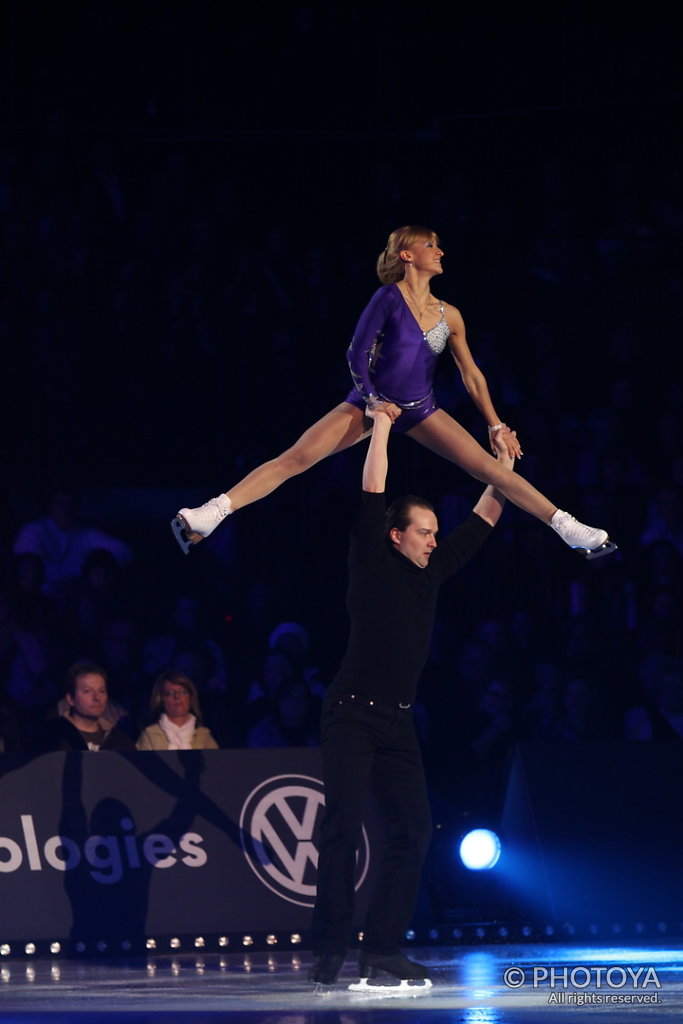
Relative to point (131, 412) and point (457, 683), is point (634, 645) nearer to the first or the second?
point (457, 683)

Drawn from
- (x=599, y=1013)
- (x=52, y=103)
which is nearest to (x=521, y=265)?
(x=52, y=103)

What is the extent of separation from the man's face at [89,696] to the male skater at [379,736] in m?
2.16

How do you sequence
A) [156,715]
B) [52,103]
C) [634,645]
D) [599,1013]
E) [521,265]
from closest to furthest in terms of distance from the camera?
[599,1013] → [156,715] → [634,645] → [521,265] → [52,103]

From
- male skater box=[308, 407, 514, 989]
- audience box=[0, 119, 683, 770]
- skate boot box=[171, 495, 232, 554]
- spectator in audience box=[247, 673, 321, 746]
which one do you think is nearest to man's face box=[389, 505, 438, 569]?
male skater box=[308, 407, 514, 989]

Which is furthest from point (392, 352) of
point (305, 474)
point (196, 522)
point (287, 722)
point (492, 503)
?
point (305, 474)

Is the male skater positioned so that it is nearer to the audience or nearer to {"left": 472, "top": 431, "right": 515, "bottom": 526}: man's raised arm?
{"left": 472, "top": 431, "right": 515, "bottom": 526}: man's raised arm

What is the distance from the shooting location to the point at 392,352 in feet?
22.0

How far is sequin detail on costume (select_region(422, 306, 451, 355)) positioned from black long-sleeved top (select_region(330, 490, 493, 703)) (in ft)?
2.44

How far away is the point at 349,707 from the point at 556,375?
665 centimetres

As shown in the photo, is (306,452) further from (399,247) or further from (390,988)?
(390,988)

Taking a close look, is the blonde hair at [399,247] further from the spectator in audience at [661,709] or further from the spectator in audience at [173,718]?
the spectator in audience at [661,709]

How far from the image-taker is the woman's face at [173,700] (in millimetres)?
8672

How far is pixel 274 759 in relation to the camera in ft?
26.7

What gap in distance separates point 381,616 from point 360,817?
844 mm
